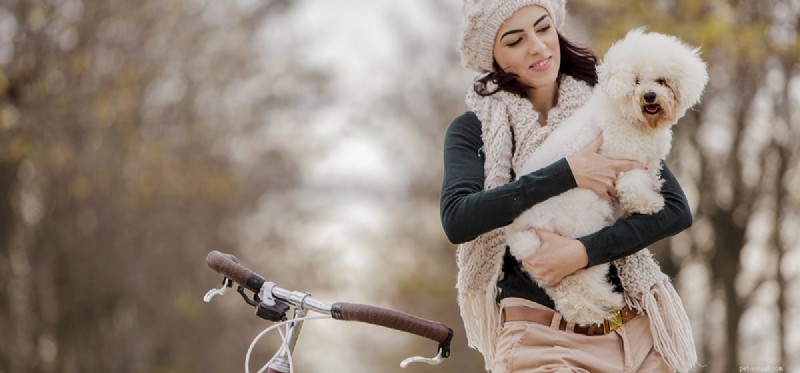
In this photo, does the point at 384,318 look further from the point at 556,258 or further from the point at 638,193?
the point at 638,193

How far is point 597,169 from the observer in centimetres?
322

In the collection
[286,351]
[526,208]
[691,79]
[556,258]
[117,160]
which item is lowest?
[286,351]

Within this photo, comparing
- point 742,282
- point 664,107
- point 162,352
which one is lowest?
point 664,107

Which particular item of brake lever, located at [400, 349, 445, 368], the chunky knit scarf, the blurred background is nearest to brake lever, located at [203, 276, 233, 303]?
brake lever, located at [400, 349, 445, 368]

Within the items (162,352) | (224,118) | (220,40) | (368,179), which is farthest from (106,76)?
(368,179)

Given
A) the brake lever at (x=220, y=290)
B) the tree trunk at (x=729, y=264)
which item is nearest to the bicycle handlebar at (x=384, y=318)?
the brake lever at (x=220, y=290)

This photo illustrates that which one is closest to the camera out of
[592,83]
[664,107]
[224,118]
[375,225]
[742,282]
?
[664,107]

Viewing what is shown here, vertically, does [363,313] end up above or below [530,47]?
below

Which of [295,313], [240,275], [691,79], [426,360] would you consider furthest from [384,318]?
[691,79]

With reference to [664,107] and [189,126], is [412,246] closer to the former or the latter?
[189,126]

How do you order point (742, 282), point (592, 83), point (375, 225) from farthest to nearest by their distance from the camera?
point (375, 225)
point (742, 282)
point (592, 83)

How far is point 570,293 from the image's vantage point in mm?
3191

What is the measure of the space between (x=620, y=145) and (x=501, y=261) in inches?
19.2

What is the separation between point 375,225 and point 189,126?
8823 millimetres
